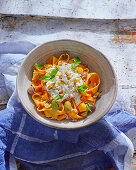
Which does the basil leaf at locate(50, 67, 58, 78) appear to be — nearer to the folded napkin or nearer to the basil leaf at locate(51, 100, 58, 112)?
the basil leaf at locate(51, 100, 58, 112)

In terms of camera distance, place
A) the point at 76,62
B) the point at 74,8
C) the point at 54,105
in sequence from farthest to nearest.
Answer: the point at 74,8 → the point at 76,62 → the point at 54,105

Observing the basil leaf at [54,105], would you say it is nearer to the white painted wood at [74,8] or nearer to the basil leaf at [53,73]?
the basil leaf at [53,73]

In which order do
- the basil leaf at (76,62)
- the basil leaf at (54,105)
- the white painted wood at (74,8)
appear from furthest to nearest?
the white painted wood at (74,8) < the basil leaf at (76,62) < the basil leaf at (54,105)

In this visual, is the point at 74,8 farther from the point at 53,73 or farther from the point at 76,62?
the point at 53,73

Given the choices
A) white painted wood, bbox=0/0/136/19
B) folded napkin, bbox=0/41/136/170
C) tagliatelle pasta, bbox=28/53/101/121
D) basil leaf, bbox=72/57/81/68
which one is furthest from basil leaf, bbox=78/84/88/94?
white painted wood, bbox=0/0/136/19

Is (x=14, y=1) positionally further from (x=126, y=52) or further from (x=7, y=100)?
(x=126, y=52)

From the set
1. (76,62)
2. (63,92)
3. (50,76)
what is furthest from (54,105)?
(76,62)

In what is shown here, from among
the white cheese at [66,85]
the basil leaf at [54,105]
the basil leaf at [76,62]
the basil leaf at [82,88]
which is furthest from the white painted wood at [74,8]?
the basil leaf at [54,105]
